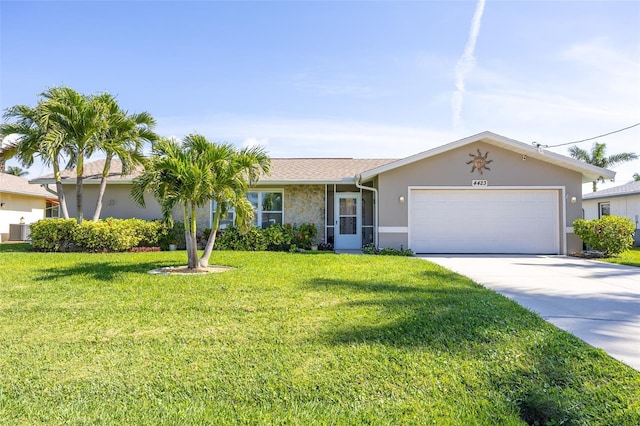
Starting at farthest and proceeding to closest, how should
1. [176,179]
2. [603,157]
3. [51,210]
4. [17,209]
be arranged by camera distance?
[603,157] → [51,210] → [17,209] → [176,179]

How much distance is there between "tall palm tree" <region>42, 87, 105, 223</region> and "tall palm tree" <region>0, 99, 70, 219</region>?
185mm

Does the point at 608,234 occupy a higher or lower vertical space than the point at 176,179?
lower

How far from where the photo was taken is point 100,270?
8.68 metres

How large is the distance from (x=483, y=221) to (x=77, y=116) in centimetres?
1423

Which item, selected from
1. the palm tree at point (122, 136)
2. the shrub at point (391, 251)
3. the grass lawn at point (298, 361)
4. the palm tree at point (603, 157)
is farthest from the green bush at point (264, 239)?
the palm tree at point (603, 157)

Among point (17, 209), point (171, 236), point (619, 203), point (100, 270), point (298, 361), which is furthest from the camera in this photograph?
point (619, 203)

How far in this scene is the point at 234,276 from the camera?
7938mm

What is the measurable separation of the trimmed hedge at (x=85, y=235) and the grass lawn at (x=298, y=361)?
680 cm

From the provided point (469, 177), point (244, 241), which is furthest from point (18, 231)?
point (469, 177)

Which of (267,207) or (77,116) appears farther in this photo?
(267,207)

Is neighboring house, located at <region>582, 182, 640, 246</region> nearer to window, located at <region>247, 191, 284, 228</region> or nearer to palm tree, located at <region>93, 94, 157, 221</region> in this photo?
window, located at <region>247, 191, 284, 228</region>

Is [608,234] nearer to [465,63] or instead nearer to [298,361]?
[465,63]

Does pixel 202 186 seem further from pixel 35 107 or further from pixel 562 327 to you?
pixel 35 107

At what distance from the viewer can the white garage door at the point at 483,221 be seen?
13.2 meters
